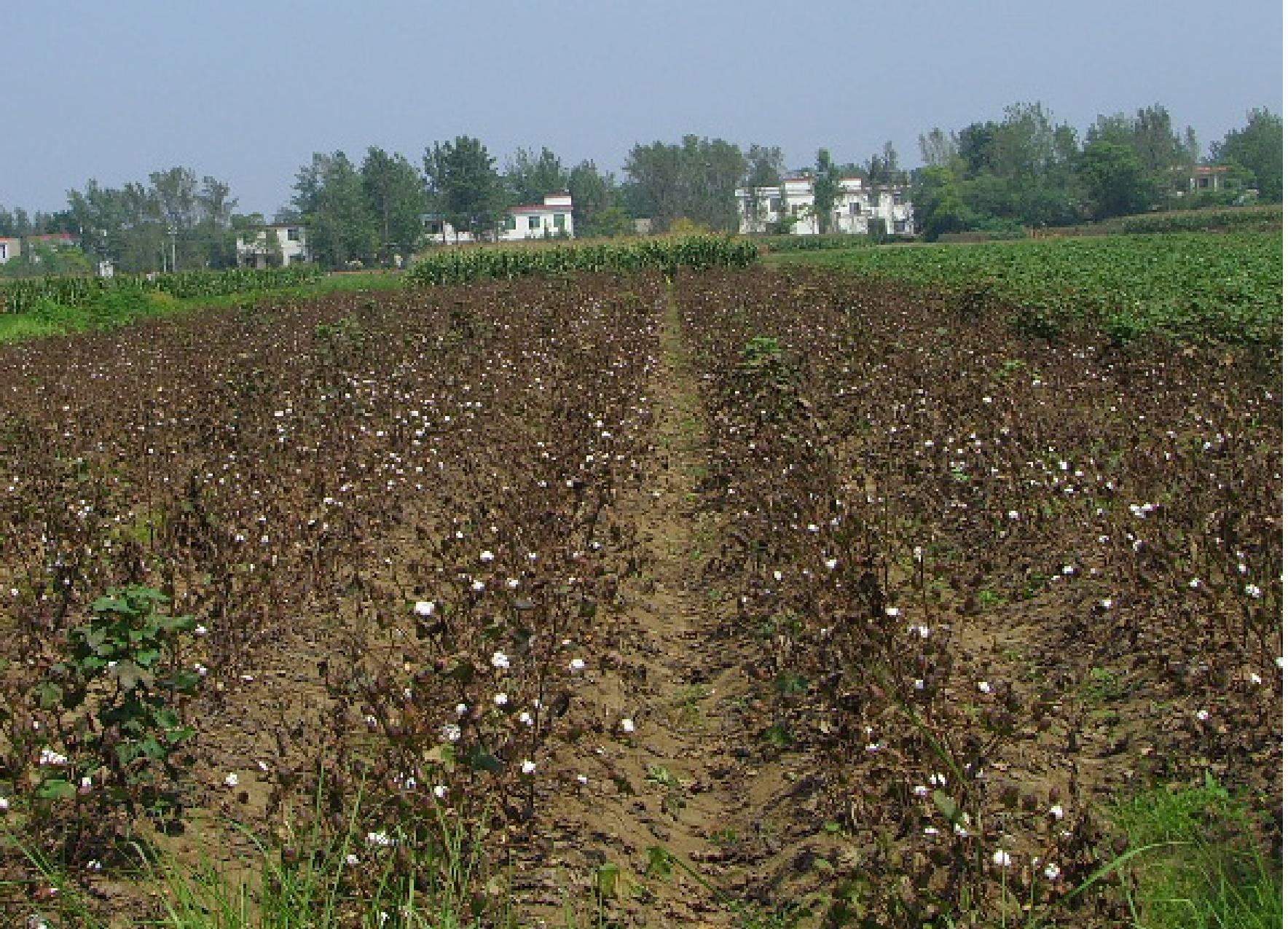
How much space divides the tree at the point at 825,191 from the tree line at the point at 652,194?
0.62 feet

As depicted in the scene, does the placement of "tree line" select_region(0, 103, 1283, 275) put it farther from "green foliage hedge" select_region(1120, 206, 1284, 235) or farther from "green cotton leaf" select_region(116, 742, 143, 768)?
"green cotton leaf" select_region(116, 742, 143, 768)

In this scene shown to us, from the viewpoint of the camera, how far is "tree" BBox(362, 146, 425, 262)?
118500mm

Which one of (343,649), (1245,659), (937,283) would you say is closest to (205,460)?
(343,649)

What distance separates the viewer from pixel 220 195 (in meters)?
126

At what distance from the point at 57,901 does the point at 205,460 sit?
7.07 meters

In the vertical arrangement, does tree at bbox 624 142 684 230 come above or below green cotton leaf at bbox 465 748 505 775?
above

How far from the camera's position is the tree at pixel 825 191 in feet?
456

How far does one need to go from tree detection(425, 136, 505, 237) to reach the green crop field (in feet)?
291

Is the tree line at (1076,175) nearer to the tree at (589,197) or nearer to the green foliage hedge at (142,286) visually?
the tree at (589,197)

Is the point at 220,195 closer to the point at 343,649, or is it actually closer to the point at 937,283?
the point at 937,283

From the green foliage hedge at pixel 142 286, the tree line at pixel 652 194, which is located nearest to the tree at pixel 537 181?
the tree line at pixel 652 194

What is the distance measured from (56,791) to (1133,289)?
684 inches

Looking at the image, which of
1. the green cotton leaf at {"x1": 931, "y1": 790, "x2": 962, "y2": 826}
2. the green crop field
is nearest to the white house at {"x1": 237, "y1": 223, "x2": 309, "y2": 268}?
the green crop field

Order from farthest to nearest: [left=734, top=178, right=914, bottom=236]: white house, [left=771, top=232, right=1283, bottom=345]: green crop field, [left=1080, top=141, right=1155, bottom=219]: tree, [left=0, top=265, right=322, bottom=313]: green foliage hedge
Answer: [left=734, top=178, right=914, bottom=236]: white house
[left=1080, top=141, right=1155, bottom=219]: tree
[left=0, top=265, right=322, bottom=313]: green foliage hedge
[left=771, top=232, right=1283, bottom=345]: green crop field
